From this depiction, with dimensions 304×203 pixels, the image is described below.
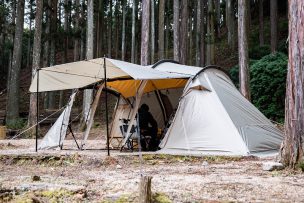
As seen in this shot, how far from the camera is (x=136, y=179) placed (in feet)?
17.3

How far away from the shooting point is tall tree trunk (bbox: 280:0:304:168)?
5848mm

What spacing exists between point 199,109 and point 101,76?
2460 mm

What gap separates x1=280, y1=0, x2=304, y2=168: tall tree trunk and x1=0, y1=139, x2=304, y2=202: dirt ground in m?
0.31

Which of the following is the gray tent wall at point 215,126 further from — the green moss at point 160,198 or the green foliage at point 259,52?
the green foliage at point 259,52

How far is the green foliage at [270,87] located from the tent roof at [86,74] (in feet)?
20.8

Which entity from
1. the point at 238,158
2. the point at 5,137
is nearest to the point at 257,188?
the point at 238,158

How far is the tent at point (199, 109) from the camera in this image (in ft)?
27.3

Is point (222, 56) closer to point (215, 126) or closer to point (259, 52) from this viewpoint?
point (259, 52)

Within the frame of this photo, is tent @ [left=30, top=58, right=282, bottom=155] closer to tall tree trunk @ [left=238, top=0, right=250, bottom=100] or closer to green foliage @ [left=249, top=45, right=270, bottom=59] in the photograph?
tall tree trunk @ [left=238, top=0, right=250, bottom=100]

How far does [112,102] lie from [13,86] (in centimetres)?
838

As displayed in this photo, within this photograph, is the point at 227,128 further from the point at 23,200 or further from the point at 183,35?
the point at 183,35

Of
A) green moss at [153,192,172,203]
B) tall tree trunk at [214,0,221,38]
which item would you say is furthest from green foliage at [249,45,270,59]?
green moss at [153,192,172,203]

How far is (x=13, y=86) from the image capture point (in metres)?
18.2

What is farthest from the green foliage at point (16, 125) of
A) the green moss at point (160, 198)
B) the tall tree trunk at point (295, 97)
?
the green moss at point (160, 198)
